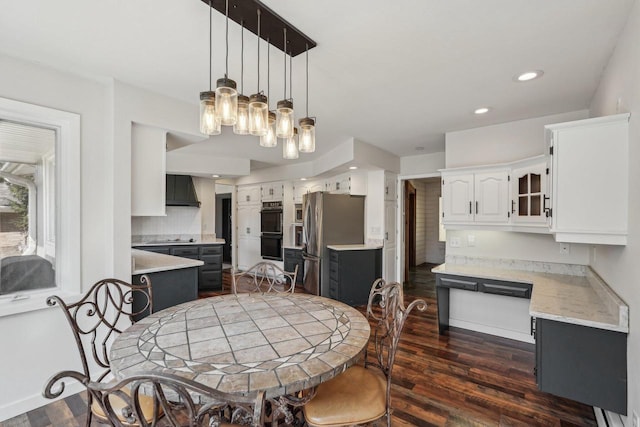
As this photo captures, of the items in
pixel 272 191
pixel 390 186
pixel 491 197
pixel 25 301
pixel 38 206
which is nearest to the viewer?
pixel 25 301

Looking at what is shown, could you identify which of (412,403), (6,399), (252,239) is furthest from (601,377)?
(252,239)

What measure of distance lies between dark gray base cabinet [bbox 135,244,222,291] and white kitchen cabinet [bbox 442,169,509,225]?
405cm

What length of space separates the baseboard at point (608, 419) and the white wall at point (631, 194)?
0.40ft

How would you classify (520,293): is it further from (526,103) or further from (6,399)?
(6,399)

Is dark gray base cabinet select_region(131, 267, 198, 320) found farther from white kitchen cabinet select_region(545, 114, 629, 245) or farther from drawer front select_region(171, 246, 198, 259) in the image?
white kitchen cabinet select_region(545, 114, 629, 245)

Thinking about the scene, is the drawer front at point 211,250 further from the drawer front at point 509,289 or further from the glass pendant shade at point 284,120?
the drawer front at point 509,289

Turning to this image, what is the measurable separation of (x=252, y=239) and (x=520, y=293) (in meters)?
5.33

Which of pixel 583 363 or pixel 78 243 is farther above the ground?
pixel 78 243

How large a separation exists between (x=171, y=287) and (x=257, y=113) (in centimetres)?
210

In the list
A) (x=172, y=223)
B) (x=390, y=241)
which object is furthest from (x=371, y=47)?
(x=172, y=223)

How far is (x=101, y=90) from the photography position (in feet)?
8.04

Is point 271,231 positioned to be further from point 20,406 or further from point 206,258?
point 20,406

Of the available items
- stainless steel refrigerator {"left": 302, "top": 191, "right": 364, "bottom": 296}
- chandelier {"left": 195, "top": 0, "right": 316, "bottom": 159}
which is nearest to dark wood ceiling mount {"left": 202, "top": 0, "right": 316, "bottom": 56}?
chandelier {"left": 195, "top": 0, "right": 316, "bottom": 159}

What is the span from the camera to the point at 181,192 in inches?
226
